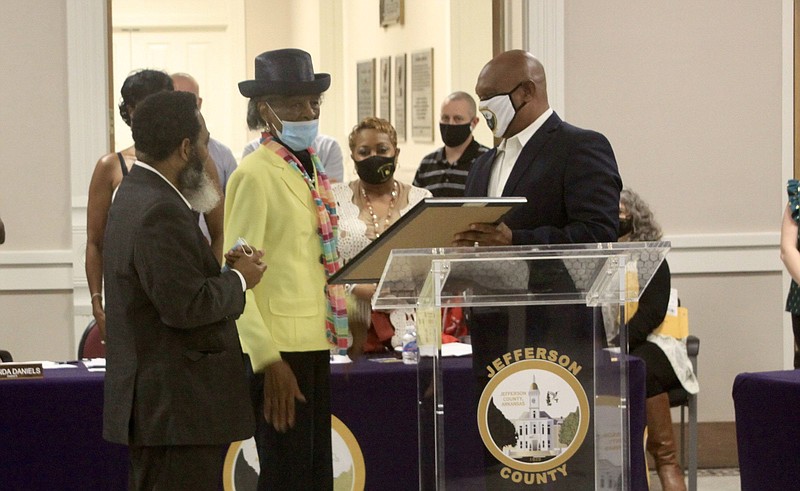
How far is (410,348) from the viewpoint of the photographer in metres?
3.94

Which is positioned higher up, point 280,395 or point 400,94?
point 400,94

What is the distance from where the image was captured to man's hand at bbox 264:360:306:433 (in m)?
2.99

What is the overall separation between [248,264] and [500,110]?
74 cm

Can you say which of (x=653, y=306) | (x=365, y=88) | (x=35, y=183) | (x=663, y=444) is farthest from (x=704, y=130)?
(x=365, y=88)

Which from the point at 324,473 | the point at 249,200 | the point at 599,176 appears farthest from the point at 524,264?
the point at 324,473

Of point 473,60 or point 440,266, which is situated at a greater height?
point 473,60

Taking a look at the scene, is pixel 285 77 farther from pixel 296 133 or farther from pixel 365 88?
pixel 365 88

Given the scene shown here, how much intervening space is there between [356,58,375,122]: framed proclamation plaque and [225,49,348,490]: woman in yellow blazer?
6297 mm

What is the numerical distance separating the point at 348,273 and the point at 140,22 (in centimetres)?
847

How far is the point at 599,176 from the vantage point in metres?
2.87

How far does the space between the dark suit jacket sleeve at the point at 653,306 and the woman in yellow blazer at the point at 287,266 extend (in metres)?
1.86

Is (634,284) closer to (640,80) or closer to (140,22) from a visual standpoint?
(640,80)

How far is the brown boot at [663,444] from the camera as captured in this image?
4.69 m

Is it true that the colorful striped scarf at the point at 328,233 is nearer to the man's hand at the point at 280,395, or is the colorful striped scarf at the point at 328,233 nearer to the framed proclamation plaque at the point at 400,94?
the man's hand at the point at 280,395
